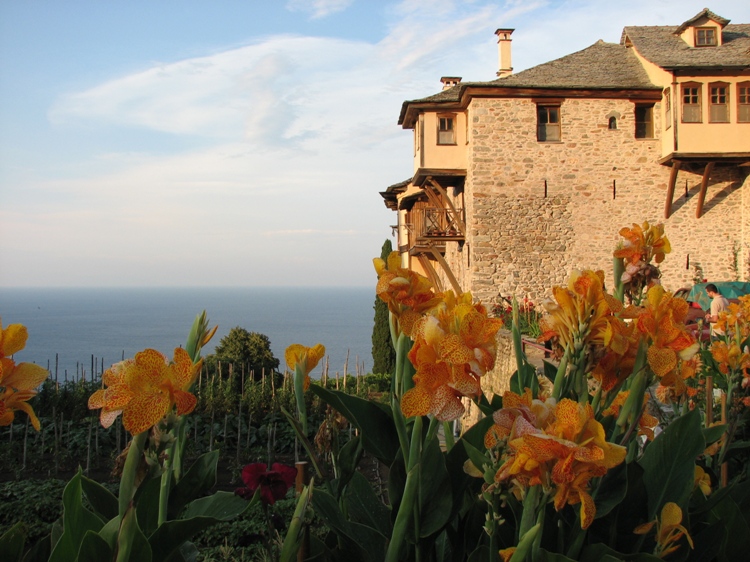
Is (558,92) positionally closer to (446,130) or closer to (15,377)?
(446,130)

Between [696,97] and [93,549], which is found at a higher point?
[696,97]

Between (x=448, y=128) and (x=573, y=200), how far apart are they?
3401mm

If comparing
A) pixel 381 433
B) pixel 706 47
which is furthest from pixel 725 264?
pixel 381 433

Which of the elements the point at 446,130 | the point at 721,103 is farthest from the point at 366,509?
the point at 721,103

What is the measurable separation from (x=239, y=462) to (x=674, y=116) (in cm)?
1214

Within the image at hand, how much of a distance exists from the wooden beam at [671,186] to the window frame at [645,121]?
105cm

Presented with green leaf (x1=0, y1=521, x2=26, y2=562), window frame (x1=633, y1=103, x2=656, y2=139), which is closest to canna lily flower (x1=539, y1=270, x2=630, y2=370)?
green leaf (x1=0, y1=521, x2=26, y2=562)

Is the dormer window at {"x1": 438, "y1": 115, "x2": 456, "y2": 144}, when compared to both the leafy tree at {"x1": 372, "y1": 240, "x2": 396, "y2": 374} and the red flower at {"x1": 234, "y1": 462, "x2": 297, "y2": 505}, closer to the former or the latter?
the leafy tree at {"x1": 372, "y1": 240, "x2": 396, "y2": 374}

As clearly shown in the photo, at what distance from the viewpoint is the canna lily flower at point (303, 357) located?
1.30m

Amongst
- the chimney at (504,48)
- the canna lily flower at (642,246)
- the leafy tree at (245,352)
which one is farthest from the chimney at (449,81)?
the canna lily flower at (642,246)

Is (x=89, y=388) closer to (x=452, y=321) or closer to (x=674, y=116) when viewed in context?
(x=452, y=321)

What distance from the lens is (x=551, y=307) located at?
1.18m

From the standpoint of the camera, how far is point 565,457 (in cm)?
90

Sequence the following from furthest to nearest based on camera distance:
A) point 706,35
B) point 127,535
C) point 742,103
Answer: point 706,35 < point 742,103 < point 127,535
